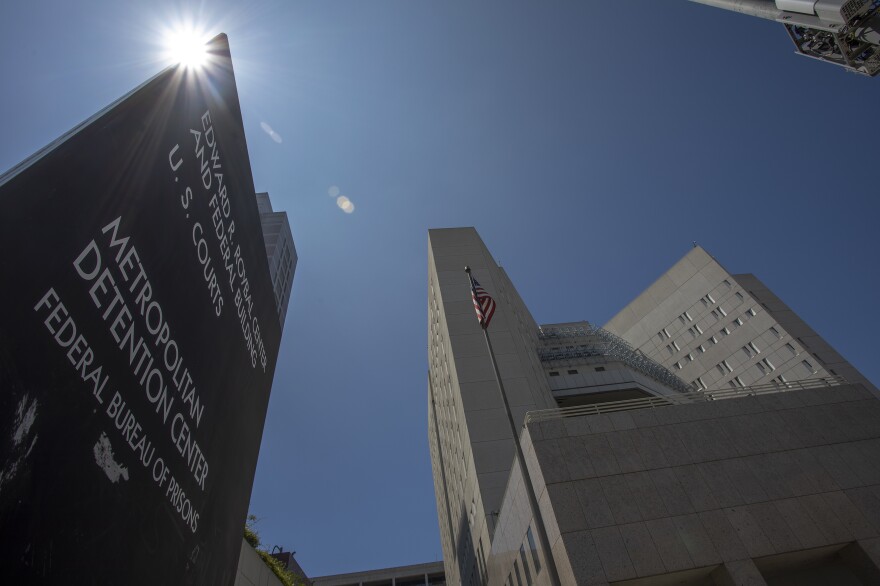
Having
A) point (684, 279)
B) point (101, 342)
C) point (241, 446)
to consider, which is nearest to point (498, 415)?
point (241, 446)

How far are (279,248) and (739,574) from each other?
46903 mm

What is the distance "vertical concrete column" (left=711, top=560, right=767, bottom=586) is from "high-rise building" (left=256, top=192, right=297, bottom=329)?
137 feet

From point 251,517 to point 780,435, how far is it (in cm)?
2015

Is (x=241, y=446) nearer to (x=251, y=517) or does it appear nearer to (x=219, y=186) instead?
(x=219, y=186)

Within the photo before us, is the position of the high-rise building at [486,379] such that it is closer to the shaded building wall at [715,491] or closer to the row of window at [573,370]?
the row of window at [573,370]

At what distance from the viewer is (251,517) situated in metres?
18.2

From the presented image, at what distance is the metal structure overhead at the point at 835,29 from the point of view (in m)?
28.9

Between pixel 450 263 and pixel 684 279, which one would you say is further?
pixel 684 279

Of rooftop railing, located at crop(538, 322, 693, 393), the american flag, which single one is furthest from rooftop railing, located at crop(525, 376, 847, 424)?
rooftop railing, located at crop(538, 322, 693, 393)

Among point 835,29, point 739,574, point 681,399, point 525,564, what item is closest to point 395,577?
point 525,564

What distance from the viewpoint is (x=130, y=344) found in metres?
6.63

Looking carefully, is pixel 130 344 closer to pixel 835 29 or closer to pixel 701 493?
pixel 701 493

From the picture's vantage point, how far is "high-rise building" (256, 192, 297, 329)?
49.3 m

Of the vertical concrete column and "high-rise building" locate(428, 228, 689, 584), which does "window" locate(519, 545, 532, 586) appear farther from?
"high-rise building" locate(428, 228, 689, 584)
